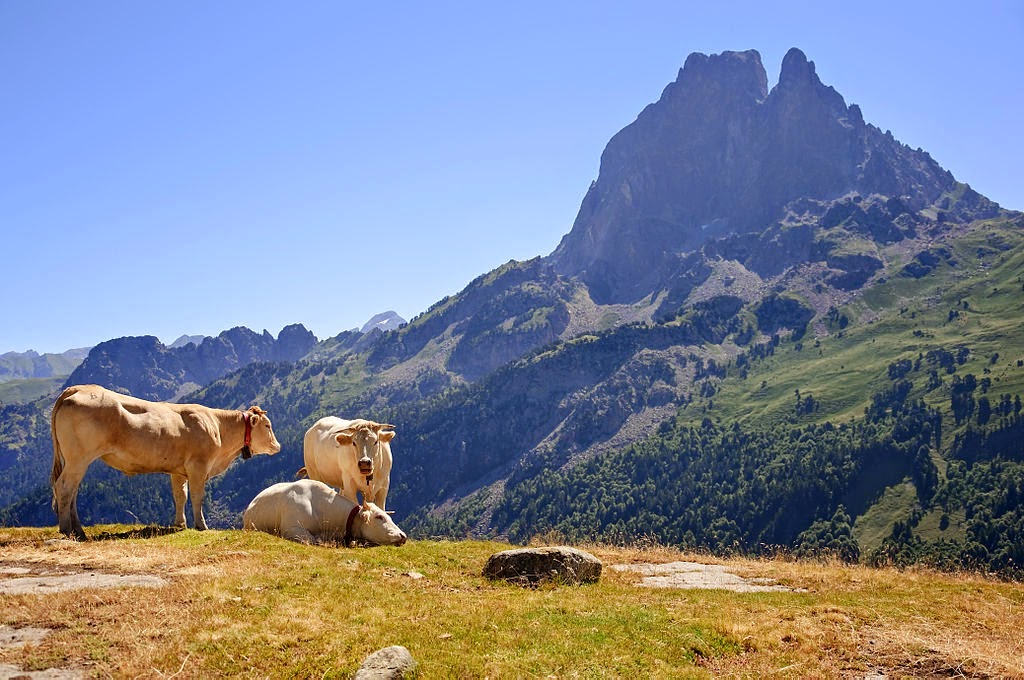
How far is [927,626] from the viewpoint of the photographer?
1502cm

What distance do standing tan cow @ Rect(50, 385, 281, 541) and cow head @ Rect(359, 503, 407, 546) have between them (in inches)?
212

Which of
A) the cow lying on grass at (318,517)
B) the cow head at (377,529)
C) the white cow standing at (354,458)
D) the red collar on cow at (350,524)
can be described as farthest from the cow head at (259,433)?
the cow head at (377,529)

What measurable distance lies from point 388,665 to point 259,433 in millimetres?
17233

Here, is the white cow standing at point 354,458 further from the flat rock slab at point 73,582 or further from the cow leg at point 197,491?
the flat rock slab at point 73,582

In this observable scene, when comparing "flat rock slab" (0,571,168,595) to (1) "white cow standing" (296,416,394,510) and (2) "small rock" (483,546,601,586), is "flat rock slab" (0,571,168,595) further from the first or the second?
(1) "white cow standing" (296,416,394,510)

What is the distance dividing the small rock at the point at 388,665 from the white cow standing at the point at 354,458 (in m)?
13.8

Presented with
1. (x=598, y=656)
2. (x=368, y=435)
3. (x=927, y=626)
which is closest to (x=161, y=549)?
(x=368, y=435)

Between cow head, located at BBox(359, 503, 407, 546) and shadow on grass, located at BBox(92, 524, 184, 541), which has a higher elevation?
shadow on grass, located at BBox(92, 524, 184, 541)

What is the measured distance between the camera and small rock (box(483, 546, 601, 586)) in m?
19.0

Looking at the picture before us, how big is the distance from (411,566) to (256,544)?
4.48 m

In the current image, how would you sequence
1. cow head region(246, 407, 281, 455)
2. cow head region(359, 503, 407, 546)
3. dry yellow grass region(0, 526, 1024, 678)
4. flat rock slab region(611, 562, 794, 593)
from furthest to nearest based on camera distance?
1. cow head region(246, 407, 281, 455)
2. cow head region(359, 503, 407, 546)
3. flat rock slab region(611, 562, 794, 593)
4. dry yellow grass region(0, 526, 1024, 678)

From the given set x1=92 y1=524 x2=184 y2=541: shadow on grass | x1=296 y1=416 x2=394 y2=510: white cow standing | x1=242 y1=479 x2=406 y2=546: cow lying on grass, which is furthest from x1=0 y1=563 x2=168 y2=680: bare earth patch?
x1=296 y1=416 x2=394 y2=510: white cow standing

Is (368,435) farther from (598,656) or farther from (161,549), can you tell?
(598,656)

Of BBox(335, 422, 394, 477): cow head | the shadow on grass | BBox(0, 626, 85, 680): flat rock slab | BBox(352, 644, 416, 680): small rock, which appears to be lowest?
the shadow on grass
